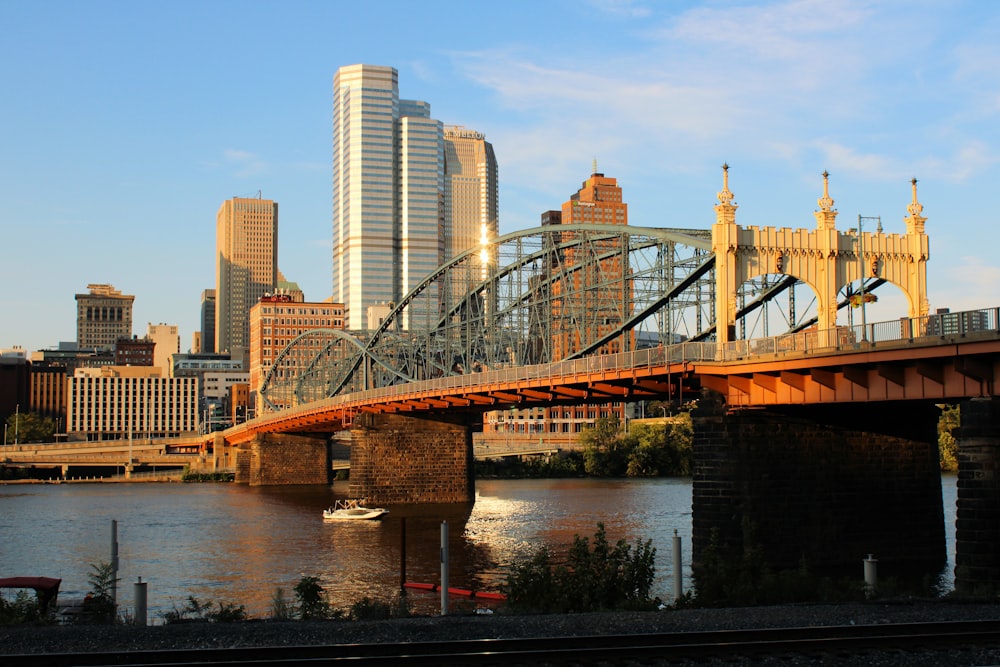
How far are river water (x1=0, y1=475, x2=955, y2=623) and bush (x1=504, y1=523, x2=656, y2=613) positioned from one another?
7.05m

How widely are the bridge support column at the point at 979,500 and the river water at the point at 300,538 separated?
893cm

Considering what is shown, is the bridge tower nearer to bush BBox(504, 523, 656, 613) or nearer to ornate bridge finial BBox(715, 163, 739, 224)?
ornate bridge finial BBox(715, 163, 739, 224)

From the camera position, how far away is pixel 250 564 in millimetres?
52938

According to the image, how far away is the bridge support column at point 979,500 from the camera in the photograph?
33.0 meters

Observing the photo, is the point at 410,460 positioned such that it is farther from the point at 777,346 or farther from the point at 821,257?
the point at 777,346

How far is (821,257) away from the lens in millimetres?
56906

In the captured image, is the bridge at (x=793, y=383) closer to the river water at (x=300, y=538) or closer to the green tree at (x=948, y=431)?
the river water at (x=300, y=538)

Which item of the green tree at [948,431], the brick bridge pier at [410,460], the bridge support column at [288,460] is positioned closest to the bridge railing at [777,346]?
the brick bridge pier at [410,460]

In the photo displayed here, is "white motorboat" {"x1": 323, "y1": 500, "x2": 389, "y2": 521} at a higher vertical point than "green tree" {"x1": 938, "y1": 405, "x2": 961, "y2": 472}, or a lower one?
lower

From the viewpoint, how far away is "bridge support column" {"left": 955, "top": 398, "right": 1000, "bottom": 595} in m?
33.0

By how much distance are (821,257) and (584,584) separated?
33.5 metres

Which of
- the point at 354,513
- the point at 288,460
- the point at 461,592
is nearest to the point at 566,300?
the point at 354,513

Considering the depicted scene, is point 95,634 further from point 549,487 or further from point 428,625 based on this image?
point 549,487

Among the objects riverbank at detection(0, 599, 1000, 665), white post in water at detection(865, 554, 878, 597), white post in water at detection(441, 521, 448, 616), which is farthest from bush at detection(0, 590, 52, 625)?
white post in water at detection(865, 554, 878, 597)
